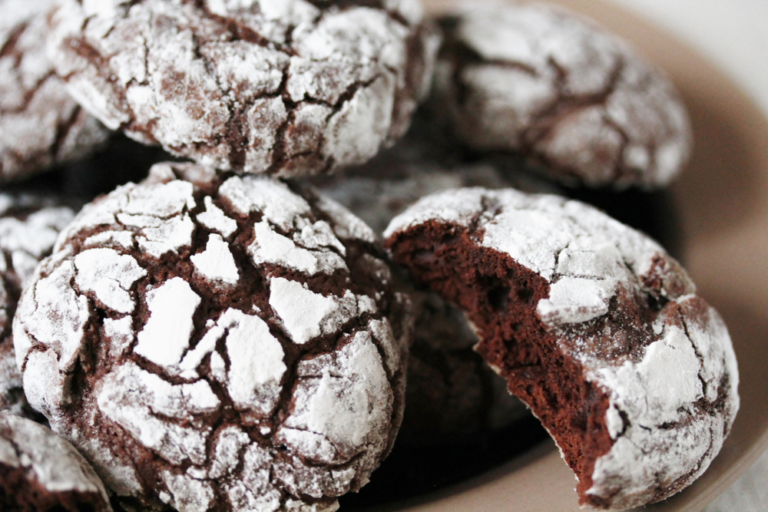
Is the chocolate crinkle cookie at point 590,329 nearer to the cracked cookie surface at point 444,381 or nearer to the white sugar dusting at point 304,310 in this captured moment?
the cracked cookie surface at point 444,381

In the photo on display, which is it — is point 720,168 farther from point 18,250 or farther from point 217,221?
point 18,250

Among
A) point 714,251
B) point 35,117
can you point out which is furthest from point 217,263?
point 714,251

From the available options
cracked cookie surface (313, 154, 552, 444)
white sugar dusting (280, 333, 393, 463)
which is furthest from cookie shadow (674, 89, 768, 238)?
white sugar dusting (280, 333, 393, 463)

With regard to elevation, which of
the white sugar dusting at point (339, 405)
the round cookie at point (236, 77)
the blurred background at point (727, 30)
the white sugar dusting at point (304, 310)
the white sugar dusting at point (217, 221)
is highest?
the blurred background at point (727, 30)

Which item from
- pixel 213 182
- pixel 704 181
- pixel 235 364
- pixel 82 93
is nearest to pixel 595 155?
pixel 704 181

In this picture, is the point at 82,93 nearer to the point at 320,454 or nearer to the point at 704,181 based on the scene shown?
the point at 320,454

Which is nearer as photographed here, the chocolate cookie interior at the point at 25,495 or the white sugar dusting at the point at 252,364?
the chocolate cookie interior at the point at 25,495

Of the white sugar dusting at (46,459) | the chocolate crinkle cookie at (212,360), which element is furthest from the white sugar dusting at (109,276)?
the white sugar dusting at (46,459)
